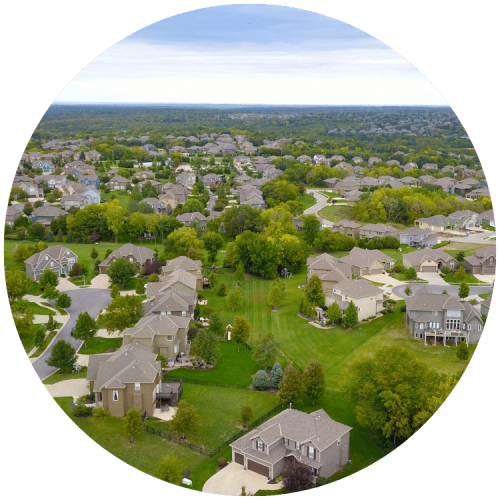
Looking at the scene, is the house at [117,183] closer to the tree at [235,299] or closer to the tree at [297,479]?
the tree at [235,299]

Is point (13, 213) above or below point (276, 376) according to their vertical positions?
above

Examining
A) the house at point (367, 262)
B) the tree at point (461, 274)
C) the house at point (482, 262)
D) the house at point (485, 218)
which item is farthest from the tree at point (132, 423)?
the house at point (485, 218)

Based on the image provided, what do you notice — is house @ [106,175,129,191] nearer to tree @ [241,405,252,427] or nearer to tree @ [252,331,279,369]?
tree @ [252,331,279,369]

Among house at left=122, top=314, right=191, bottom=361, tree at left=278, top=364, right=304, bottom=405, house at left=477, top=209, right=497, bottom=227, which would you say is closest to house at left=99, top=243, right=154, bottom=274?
house at left=122, top=314, right=191, bottom=361

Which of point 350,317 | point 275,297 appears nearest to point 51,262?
point 275,297

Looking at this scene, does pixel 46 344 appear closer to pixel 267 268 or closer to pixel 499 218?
pixel 267 268

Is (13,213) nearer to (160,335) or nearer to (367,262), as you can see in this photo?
(160,335)

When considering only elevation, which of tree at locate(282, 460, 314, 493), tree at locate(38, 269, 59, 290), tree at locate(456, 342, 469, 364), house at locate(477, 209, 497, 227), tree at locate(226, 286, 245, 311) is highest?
house at locate(477, 209, 497, 227)
